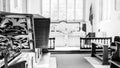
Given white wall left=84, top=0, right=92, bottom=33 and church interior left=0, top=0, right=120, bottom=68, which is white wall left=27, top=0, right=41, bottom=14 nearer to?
church interior left=0, top=0, right=120, bottom=68

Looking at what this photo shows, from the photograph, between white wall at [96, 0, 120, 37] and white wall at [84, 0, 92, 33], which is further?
white wall at [84, 0, 92, 33]

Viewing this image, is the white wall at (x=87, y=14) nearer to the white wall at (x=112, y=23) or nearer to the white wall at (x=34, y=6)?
the white wall at (x=112, y=23)

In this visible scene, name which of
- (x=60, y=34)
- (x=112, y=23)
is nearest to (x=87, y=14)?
(x=60, y=34)

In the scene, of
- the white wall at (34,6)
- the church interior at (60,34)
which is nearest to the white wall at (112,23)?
the church interior at (60,34)

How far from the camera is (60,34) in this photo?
809cm

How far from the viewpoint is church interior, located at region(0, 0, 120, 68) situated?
5.83ft

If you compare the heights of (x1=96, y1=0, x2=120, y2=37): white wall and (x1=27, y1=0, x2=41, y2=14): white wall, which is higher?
(x1=27, y1=0, x2=41, y2=14): white wall

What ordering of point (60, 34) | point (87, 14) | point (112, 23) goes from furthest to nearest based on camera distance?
point (87, 14) < point (60, 34) < point (112, 23)

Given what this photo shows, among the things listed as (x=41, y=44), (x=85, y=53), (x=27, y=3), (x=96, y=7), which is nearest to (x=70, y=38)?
(x=85, y=53)

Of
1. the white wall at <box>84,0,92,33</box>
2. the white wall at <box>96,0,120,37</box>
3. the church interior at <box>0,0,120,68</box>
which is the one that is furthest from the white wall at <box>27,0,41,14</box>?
the white wall at <box>96,0,120,37</box>

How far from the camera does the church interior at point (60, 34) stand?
5.83 feet

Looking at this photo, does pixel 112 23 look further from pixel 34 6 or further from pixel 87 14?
pixel 34 6

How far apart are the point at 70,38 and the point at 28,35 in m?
6.32

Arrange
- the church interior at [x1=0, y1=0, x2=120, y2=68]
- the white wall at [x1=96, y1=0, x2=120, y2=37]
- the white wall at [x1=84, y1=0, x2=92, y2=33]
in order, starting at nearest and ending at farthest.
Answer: the church interior at [x1=0, y1=0, x2=120, y2=68], the white wall at [x1=96, y1=0, x2=120, y2=37], the white wall at [x1=84, y1=0, x2=92, y2=33]
